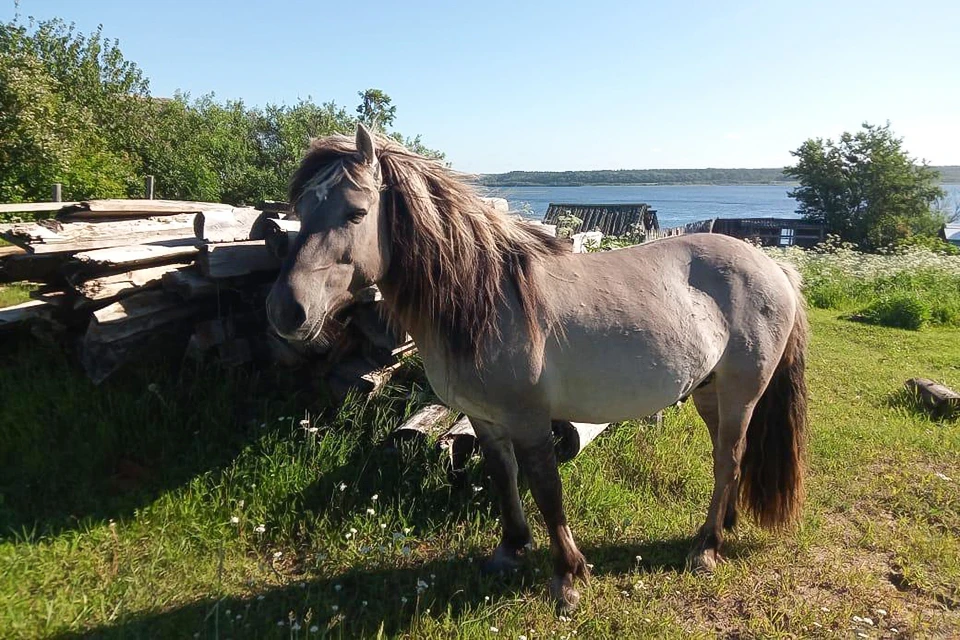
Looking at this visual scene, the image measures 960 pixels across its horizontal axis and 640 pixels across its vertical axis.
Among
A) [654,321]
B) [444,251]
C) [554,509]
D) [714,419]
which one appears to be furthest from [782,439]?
[444,251]

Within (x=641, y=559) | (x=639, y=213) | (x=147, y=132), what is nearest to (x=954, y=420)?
(x=641, y=559)

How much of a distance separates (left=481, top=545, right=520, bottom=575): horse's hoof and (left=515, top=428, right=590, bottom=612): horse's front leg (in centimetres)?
28

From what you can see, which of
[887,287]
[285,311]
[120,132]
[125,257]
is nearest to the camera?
[285,311]

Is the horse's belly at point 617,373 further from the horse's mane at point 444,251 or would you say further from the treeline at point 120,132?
the treeline at point 120,132

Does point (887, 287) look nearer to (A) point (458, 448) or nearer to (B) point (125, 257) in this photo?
(A) point (458, 448)

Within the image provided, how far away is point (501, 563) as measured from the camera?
10.2ft

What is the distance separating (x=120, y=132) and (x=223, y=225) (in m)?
19.8

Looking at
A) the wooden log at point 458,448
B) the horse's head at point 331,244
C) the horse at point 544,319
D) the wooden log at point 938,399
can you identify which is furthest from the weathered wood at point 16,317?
the wooden log at point 938,399

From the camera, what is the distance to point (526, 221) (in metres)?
2.97

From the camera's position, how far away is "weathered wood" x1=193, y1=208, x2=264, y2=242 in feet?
11.9

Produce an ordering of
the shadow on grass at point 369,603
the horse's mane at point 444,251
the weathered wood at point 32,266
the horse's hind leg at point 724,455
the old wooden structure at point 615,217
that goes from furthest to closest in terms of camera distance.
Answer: the old wooden structure at point 615,217, the weathered wood at point 32,266, the horse's hind leg at point 724,455, the shadow on grass at point 369,603, the horse's mane at point 444,251

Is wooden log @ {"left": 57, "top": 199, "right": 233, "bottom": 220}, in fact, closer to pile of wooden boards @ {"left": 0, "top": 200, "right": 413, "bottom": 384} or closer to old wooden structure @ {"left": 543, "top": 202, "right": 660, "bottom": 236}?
pile of wooden boards @ {"left": 0, "top": 200, "right": 413, "bottom": 384}

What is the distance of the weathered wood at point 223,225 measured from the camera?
3621 millimetres

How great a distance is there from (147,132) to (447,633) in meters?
21.9
